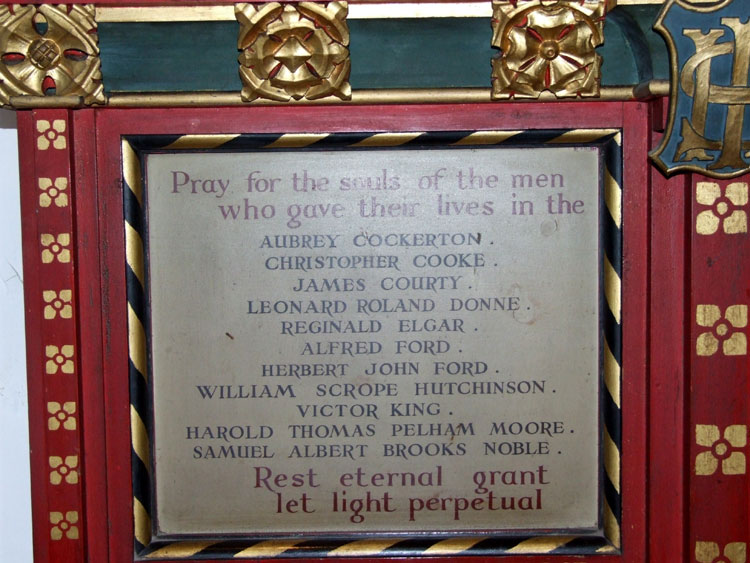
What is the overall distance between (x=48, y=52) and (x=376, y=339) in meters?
0.83

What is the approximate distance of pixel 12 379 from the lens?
6.51ft

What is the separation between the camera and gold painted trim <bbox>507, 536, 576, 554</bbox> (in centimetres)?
163

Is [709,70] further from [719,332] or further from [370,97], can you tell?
[370,97]

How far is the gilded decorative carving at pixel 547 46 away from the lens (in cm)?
153

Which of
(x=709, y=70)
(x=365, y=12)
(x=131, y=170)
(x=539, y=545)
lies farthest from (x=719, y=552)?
(x=131, y=170)

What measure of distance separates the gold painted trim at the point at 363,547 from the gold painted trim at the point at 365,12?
1.02 metres

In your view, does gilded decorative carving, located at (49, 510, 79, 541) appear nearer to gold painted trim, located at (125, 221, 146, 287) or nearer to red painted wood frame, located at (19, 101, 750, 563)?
red painted wood frame, located at (19, 101, 750, 563)

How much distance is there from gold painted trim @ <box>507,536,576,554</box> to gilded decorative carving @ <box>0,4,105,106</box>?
3.91ft

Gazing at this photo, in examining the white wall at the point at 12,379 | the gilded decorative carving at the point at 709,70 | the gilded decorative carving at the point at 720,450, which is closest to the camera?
the gilded decorative carving at the point at 709,70

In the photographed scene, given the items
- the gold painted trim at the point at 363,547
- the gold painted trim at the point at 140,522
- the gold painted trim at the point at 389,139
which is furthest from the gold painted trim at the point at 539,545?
the gold painted trim at the point at 389,139

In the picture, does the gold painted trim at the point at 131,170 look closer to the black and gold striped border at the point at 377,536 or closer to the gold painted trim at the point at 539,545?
the black and gold striped border at the point at 377,536

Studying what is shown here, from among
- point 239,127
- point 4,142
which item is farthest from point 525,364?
point 4,142

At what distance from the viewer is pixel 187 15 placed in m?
1.53

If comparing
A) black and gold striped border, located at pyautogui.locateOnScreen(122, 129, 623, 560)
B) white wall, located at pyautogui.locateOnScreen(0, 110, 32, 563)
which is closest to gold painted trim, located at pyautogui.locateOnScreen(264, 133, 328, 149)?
black and gold striped border, located at pyautogui.locateOnScreen(122, 129, 623, 560)
